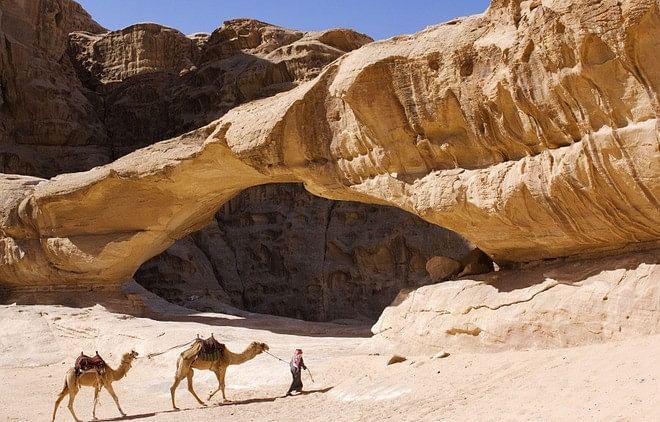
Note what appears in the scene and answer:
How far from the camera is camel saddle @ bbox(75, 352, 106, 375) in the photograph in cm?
928

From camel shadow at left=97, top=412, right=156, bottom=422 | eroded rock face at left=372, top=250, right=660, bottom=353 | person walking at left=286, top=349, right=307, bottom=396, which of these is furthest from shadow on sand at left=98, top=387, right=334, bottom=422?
eroded rock face at left=372, top=250, right=660, bottom=353

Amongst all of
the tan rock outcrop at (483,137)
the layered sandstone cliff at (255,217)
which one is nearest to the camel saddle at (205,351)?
the tan rock outcrop at (483,137)

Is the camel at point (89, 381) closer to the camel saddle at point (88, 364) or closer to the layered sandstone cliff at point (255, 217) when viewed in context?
the camel saddle at point (88, 364)

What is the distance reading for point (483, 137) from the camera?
9.86m

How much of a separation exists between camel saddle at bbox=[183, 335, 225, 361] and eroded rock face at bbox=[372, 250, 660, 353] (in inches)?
110

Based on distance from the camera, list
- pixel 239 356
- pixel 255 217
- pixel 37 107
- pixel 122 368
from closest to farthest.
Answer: pixel 122 368 → pixel 239 356 → pixel 255 217 → pixel 37 107

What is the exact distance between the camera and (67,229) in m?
16.8

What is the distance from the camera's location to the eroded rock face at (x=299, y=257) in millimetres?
22797

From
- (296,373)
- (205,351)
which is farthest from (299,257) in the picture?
(296,373)

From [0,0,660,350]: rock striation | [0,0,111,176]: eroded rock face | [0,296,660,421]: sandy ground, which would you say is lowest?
[0,296,660,421]: sandy ground

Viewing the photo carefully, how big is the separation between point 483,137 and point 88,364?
637 centimetres

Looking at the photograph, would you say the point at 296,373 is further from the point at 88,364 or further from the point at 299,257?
the point at 299,257

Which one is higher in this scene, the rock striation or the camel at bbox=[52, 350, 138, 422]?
the rock striation

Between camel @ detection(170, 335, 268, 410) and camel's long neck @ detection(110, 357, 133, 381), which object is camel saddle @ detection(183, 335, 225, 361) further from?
camel's long neck @ detection(110, 357, 133, 381)
